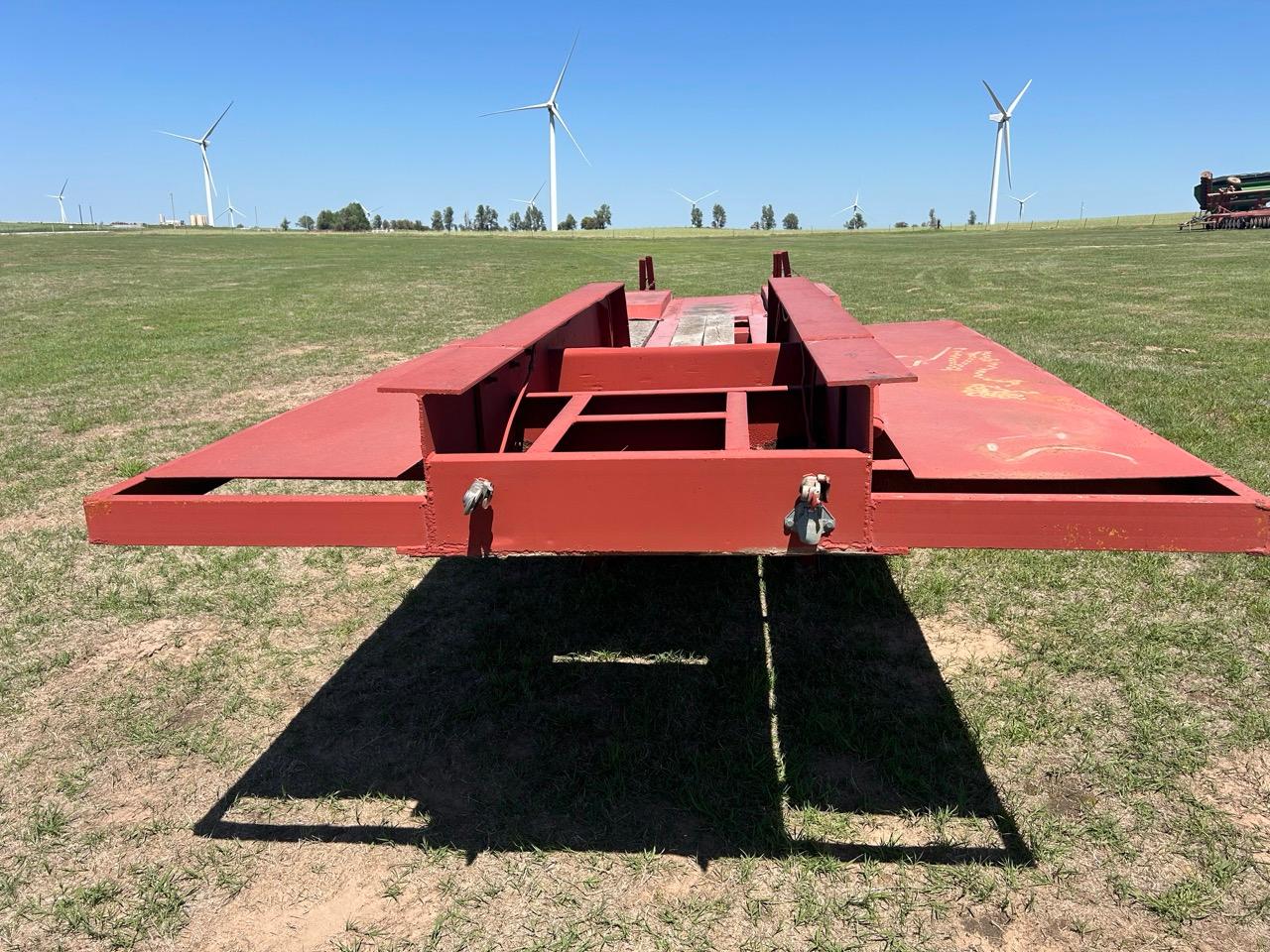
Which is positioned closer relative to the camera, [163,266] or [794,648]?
[794,648]

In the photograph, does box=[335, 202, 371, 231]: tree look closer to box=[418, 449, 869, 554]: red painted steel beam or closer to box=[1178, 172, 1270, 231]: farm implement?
box=[1178, 172, 1270, 231]: farm implement

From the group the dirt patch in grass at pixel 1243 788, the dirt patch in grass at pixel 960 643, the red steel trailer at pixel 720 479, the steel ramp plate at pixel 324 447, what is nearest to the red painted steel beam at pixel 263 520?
the red steel trailer at pixel 720 479

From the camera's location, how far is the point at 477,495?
6.99 ft

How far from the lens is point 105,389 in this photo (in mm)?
9250

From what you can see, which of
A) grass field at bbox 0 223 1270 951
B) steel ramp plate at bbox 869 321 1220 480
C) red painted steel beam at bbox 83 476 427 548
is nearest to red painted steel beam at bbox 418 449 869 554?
red painted steel beam at bbox 83 476 427 548

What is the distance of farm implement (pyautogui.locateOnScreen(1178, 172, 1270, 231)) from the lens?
135 feet

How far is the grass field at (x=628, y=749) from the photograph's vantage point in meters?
2.40

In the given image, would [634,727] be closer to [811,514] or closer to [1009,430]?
[811,514]

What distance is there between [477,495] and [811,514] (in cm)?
84

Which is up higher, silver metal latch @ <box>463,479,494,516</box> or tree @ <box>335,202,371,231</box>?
tree @ <box>335,202,371,231</box>

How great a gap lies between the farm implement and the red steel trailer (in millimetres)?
49402

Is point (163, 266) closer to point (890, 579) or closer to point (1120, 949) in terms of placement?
point (890, 579)

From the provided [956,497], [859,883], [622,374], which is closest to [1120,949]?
[859,883]

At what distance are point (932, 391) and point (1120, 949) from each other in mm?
1981
